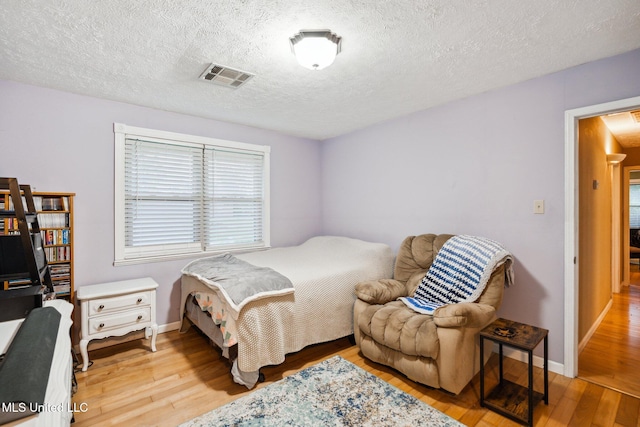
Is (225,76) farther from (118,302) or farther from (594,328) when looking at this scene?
(594,328)

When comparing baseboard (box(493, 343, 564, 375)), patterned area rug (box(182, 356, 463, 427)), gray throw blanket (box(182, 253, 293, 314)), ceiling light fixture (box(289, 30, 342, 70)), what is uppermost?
ceiling light fixture (box(289, 30, 342, 70))

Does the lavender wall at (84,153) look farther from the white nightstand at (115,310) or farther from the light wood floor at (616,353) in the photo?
the light wood floor at (616,353)

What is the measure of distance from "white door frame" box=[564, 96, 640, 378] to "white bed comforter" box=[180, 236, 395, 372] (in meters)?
1.52

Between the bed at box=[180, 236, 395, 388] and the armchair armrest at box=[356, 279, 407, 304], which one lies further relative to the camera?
the armchair armrest at box=[356, 279, 407, 304]

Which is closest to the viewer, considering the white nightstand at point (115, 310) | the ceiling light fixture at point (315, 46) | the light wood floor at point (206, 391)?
the ceiling light fixture at point (315, 46)

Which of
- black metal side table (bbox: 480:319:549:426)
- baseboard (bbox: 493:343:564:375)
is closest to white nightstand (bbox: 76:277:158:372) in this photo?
black metal side table (bbox: 480:319:549:426)

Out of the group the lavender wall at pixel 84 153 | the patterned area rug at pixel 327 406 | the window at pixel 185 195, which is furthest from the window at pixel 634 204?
the lavender wall at pixel 84 153

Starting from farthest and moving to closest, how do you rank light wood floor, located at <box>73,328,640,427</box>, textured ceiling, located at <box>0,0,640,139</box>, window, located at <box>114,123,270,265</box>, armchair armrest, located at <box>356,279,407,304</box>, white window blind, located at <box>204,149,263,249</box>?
white window blind, located at <box>204,149,263,249</box> → window, located at <box>114,123,270,265</box> → armchair armrest, located at <box>356,279,407,304</box> → light wood floor, located at <box>73,328,640,427</box> → textured ceiling, located at <box>0,0,640,139</box>

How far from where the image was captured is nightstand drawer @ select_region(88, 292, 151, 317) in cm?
250

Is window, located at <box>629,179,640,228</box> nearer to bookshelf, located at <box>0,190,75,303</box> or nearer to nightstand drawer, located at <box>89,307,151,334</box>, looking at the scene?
nightstand drawer, located at <box>89,307,151,334</box>

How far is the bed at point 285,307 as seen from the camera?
7.23 ft

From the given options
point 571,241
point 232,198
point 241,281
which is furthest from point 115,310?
point 571,241

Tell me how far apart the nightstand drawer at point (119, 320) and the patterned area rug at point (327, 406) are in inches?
47.3

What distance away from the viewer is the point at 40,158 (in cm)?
264
